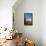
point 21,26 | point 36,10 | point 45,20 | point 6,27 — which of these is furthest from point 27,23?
point 6,27

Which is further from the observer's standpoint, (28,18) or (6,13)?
(28,18)

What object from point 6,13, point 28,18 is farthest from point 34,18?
point 6,13

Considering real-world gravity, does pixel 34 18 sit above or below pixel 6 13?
below

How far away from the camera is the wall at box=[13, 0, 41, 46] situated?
16.9ft

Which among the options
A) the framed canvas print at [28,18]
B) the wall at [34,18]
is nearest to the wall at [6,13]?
the wall at [34,18]

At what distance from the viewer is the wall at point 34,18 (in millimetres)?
5141

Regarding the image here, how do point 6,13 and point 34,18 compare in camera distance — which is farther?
point 34,18

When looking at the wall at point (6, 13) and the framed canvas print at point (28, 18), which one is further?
the framed canvas print at point (28, 18)

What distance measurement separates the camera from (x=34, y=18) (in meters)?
5.16

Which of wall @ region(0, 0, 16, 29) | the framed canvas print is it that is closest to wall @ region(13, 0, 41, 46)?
the framed canvas print

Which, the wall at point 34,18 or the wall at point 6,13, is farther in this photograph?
the wall at point 34,18

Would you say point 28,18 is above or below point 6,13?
below

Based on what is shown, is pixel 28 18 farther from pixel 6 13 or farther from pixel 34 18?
pixel 6 13

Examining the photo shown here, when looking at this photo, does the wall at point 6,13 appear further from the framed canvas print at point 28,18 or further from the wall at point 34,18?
the framed canvas print at point 28,18
